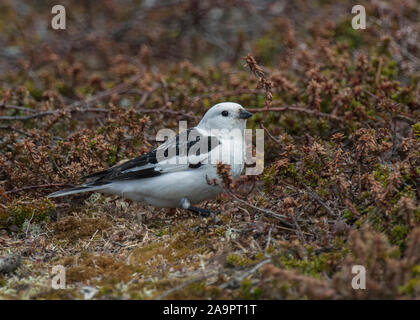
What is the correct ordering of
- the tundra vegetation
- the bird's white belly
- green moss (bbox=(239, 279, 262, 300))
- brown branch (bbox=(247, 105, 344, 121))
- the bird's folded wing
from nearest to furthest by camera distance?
green moss (bbox=(239, 279, 262, 300)) < the tundra vegetation < the bird's white belly < the bird's folded wing < brown branch (bbox=(247, 105, 344, 121))

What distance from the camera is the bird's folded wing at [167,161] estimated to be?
16.8 feet

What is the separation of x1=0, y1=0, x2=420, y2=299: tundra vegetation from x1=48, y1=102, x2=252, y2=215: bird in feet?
0.80

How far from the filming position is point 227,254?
14.4ft

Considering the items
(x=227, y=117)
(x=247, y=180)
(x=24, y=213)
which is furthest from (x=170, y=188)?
(x=24, y=213)

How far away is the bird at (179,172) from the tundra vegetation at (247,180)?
245 millimetres

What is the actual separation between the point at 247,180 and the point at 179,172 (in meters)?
0.80

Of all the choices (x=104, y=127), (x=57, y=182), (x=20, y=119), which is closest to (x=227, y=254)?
(x=57, y=182)

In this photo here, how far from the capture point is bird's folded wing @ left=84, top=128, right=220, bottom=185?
5.11 m

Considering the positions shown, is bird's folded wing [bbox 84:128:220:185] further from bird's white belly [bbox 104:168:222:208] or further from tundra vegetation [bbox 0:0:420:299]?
tundra vegetation [bbox 0:0:420:299]

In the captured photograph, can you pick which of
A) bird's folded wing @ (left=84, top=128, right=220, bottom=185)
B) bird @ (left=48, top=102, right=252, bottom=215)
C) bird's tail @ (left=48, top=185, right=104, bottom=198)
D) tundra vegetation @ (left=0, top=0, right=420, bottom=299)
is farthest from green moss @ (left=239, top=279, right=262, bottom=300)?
bird's tail @ (left=48, top=185, right=104, bottom=198)

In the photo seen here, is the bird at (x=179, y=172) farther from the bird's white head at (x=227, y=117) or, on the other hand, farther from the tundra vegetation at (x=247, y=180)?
the tundra vegetation at (x=247, y=180)
